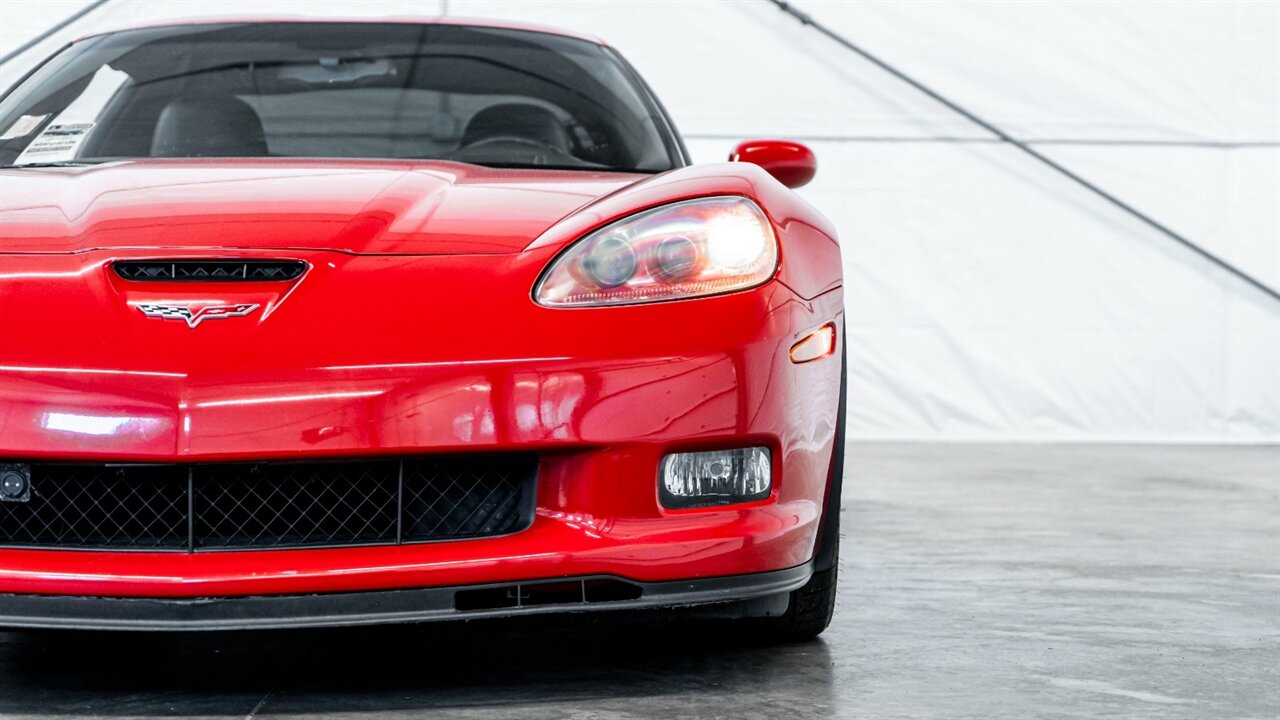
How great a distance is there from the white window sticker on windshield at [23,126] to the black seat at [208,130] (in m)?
0.21

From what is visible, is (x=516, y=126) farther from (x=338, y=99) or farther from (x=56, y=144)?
(x=56, y=144)

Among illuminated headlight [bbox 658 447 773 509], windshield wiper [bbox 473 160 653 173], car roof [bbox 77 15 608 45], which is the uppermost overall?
car roof [bbox 77 15 608 45]

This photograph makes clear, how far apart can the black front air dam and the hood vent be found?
40cm

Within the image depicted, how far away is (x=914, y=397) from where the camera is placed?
7.63 m

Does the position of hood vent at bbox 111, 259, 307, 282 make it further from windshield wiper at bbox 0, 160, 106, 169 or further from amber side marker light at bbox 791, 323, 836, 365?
windshield wiper at bbox 0, 160, 106, 169

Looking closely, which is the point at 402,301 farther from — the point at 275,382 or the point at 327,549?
the point at 327,549

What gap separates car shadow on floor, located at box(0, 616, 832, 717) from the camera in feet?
6.60

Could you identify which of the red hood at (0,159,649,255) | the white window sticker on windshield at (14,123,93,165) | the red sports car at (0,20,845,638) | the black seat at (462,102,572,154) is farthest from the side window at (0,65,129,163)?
the black seat at (462,102,572,154)

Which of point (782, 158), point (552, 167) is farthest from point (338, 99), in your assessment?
point (782, 158)

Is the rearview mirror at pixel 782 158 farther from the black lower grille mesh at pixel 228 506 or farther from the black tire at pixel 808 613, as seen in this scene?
the black lower grille mesh at pixel 228 506

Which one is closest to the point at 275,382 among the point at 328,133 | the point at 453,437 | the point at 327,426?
the point at 327,426

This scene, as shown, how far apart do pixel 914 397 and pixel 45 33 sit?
4.58 m

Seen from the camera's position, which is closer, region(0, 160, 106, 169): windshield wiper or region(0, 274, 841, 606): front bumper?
region(0, 274, 841, 606): front bumper

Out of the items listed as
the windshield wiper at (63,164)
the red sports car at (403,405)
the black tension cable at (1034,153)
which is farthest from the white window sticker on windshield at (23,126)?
the black tension cable at (1034,153)
